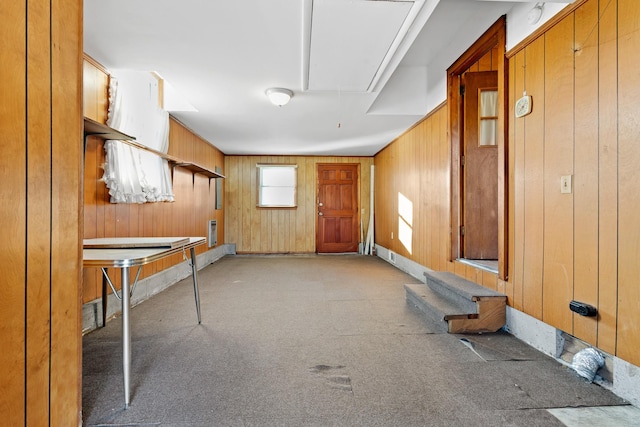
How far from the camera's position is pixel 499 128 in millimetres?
2490

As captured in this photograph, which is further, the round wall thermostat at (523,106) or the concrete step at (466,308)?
the concrete step at (466,308)

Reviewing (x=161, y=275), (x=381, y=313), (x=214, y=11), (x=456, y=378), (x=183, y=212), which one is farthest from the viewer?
(x=183, y=212)

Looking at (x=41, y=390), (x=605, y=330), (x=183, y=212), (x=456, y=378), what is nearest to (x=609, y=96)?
(x=605, y=330)

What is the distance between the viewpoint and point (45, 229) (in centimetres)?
109

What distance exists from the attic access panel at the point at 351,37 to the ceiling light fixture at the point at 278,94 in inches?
15.3

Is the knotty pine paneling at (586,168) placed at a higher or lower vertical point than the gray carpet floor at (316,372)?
higher

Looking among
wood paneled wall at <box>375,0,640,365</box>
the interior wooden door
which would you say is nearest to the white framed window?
the interior wooden door

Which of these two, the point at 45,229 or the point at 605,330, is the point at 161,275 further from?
the point at 605,330

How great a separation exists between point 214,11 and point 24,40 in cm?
117

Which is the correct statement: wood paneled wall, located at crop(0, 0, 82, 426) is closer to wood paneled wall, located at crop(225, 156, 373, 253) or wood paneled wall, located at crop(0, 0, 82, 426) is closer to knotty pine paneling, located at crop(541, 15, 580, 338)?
knotty pine paneling, located at crop(541, 15, 580, 338)

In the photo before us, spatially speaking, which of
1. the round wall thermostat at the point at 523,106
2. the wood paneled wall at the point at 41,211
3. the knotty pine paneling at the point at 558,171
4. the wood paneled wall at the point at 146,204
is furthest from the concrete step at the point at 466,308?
the wood paneled wall at the point at 146,204

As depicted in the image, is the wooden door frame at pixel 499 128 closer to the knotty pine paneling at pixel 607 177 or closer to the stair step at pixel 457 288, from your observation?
the stair step at pixel 457 288

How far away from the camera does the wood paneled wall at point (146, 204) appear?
2500 mm

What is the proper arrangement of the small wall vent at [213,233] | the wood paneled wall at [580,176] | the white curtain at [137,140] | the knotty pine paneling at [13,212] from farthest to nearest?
1. the small wall vent at [213,233]
2. the white curtain at [137,140]
3. the wood paneled wall at [580,176]
4. the knotty pine paneling at [13,212]
